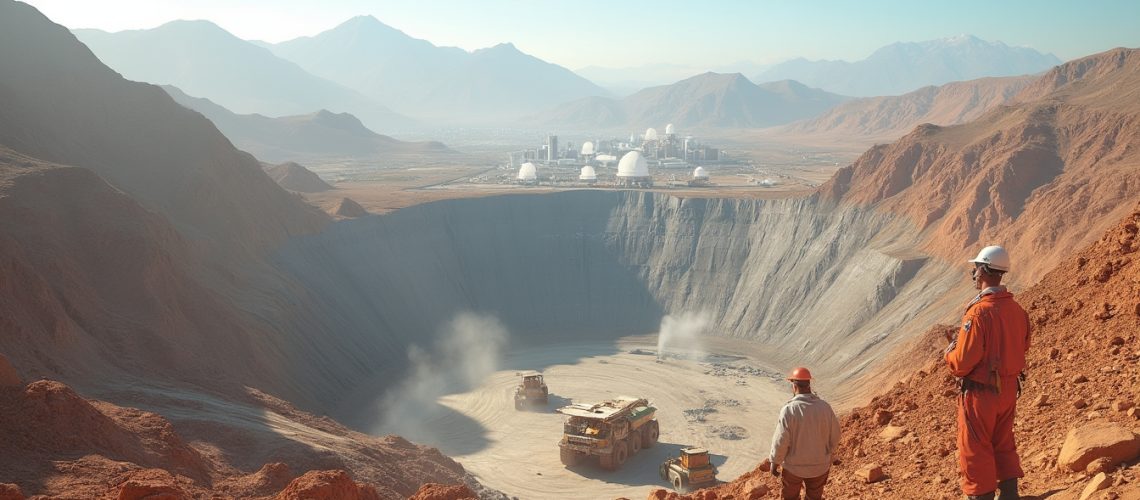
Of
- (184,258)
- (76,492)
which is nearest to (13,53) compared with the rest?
(184,258)

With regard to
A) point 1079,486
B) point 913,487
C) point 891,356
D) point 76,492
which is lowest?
point 891,356

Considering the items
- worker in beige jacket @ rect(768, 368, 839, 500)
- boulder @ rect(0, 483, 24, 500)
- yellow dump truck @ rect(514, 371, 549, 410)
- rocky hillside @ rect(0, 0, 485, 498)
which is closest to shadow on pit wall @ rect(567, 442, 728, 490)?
rocky hillside @ rect(0, 0, 485, 498)

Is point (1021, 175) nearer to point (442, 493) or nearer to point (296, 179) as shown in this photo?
point (442, 493)

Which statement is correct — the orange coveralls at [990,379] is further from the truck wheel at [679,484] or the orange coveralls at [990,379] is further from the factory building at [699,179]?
the factory building at [699,179]

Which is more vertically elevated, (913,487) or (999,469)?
(999,469)

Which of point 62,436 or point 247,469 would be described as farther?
point 247,469

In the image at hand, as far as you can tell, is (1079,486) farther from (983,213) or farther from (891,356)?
(983,213)

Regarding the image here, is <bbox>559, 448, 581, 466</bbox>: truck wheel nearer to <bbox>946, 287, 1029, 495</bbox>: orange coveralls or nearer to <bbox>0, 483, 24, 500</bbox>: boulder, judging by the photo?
<bbox>0, 483, 24, 500</bbox>: boulder
